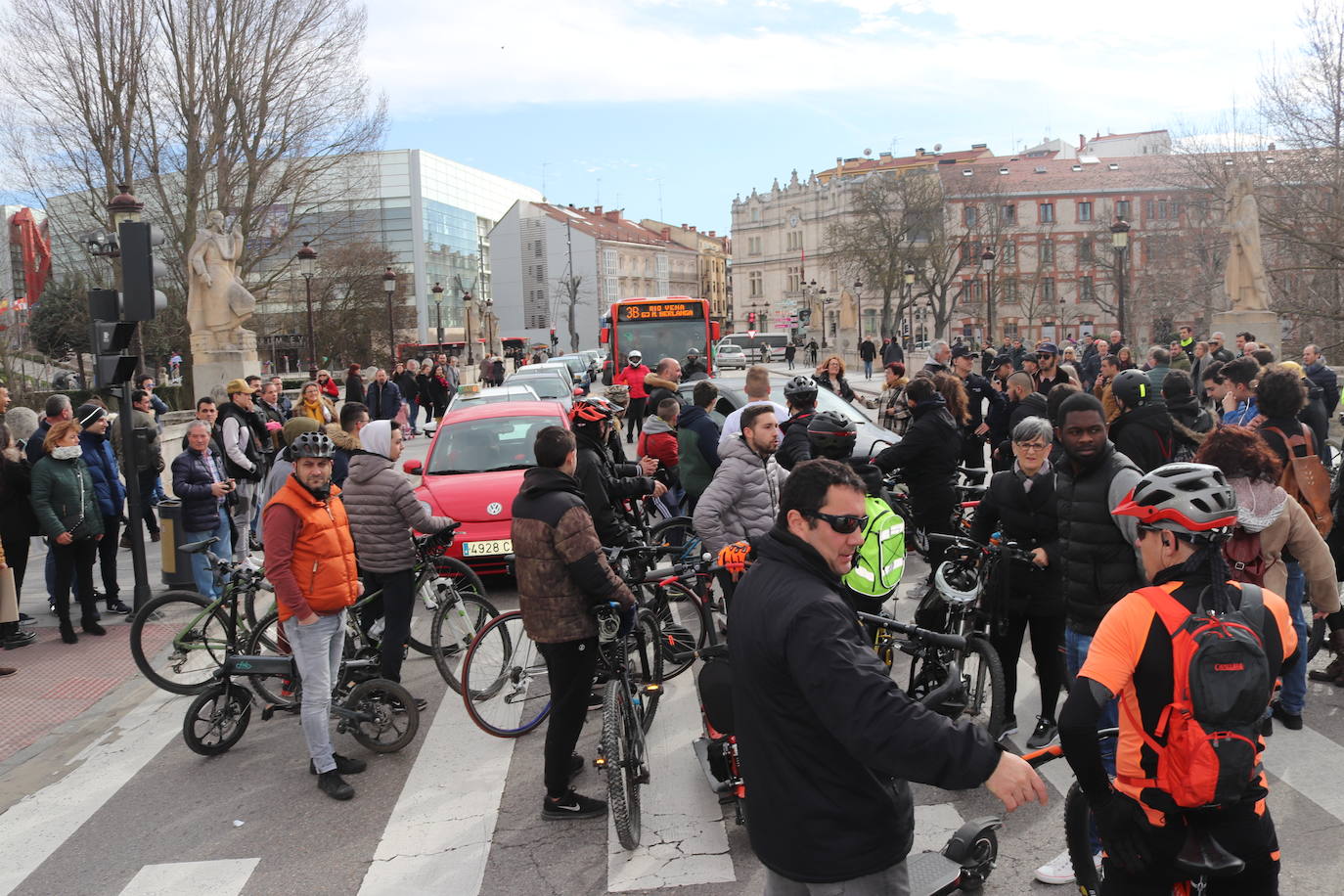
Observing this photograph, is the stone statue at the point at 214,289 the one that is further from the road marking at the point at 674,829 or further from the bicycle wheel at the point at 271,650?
the road marking at the point at 674,829

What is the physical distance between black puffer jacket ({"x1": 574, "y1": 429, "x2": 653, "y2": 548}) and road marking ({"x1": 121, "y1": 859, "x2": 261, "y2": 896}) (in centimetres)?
245

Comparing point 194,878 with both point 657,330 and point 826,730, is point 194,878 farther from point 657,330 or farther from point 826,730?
point 657,330

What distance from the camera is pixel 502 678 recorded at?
6.71m

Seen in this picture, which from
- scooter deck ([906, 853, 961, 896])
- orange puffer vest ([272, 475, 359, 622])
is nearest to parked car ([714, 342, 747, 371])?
orange puffer vest ([272, 475, 359, 622])

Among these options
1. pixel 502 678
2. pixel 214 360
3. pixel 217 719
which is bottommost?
pixel 217 719

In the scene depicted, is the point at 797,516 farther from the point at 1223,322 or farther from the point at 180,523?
the point at 1223,322

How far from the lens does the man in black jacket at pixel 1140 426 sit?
6917 millimetres

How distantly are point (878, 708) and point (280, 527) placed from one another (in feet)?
12.6

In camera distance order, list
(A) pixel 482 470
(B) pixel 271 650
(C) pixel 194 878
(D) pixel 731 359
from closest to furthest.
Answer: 1. (C) pixel 194 878
2. (B) pixel 271 650
3. (A) pixel 482 470
4. (D) pixel 731 359

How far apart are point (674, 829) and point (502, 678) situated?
6.01 ft

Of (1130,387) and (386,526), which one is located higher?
(1130,387)

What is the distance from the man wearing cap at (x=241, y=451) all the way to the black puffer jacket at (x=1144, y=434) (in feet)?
27.9

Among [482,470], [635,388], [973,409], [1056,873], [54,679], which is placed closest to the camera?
[1056,873]

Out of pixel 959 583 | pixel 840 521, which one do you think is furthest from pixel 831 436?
pixel 840 521
